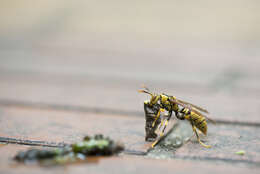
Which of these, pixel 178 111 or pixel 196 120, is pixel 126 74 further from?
pixel 196 120

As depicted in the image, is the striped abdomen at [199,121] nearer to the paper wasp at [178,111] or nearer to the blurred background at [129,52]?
the paper wasp at [178,111]

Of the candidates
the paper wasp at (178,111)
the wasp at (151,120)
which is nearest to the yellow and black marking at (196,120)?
the paper wasp at (178,111)

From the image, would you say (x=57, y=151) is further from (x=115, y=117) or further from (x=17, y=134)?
(x=115, y=117)

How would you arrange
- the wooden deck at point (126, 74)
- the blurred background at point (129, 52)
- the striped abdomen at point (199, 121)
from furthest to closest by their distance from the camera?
the blurred background at point (129, 52) → the striped abdomen at point (199, 121) → the wooden deck at point (126, 74)

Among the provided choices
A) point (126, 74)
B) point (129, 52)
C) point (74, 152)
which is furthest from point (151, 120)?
point (129, 52)

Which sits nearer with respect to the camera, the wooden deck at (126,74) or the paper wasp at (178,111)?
the wooden deck at (126,74)

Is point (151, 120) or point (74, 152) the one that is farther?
point (151, 120)

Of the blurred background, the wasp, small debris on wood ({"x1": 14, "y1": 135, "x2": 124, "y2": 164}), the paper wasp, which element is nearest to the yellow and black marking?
the paper wasp
